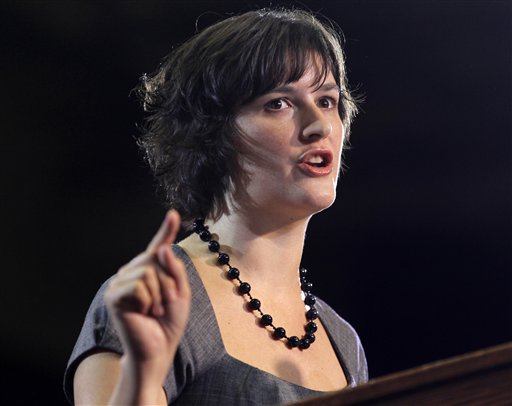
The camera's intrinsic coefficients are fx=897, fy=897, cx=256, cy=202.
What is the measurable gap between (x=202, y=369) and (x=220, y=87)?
43cm

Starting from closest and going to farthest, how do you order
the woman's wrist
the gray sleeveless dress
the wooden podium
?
1. the wooden podium
2. the woman's wrist
3. the gray sleeveless dress

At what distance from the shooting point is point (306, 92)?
133 cm

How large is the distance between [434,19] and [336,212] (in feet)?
1.62

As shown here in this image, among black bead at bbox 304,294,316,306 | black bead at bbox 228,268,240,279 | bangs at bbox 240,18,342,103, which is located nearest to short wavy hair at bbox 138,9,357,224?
bangs at bbox 240,18,342,103

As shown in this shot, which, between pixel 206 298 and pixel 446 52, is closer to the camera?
pixel 206 298

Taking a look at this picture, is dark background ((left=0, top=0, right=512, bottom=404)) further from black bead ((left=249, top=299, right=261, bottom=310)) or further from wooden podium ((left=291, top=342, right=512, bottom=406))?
wooden podium ((left=291, top=342, right=512, bottom=406))

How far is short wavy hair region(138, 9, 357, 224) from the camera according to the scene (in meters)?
1.32

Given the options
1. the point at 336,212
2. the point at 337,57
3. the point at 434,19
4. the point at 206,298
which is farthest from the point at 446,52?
the point at 206,298

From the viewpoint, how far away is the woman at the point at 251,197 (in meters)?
1.19

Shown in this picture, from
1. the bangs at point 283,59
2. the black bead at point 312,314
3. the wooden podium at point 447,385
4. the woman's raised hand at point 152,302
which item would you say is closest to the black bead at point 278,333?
the black bead at point 312,314

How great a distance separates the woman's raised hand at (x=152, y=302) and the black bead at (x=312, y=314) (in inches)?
22.0

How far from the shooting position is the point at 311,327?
1373mm

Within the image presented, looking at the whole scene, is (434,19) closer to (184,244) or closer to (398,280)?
(398,280)

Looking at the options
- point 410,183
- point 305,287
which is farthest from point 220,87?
point 410,183
